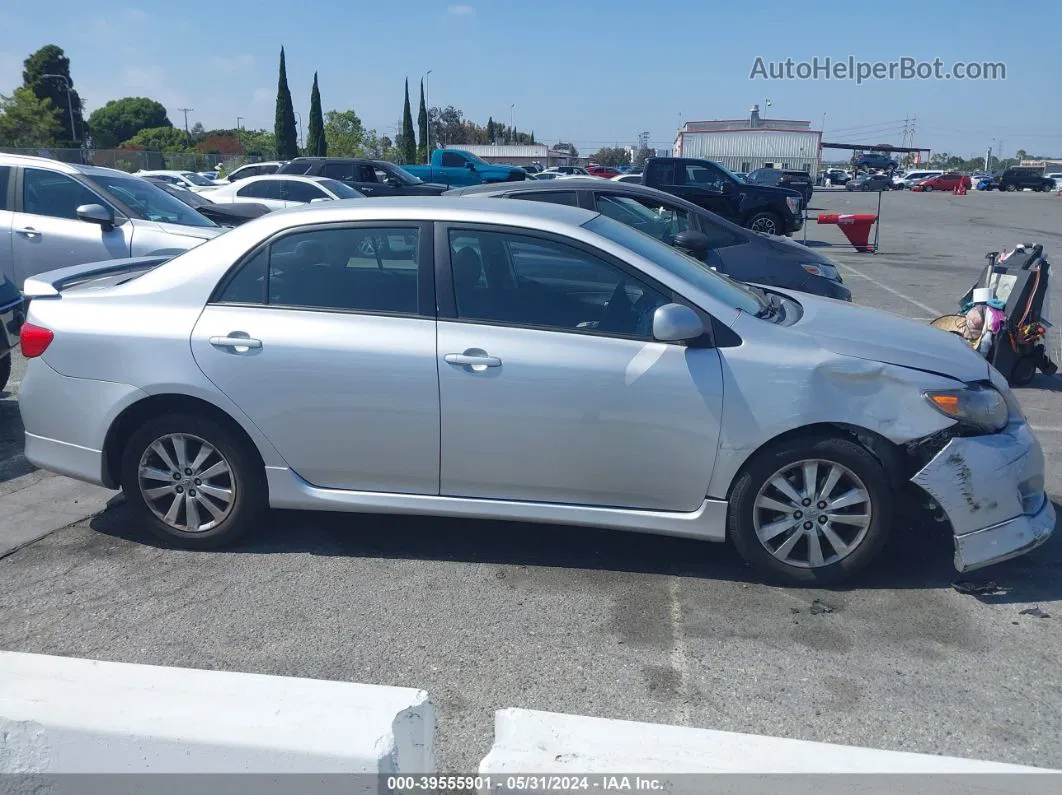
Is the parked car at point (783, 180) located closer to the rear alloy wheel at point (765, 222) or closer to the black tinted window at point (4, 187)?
the rear alloy wheel at point (765, 222)

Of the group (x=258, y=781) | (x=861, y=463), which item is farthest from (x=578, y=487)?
(x=258, y=781)

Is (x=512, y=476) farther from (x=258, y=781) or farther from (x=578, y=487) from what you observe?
(x=258, y=781)

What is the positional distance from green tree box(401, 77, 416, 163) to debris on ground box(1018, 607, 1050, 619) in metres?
61.3

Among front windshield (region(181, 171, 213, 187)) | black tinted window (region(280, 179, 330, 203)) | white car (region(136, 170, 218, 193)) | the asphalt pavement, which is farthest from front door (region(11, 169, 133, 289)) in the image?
front windshield (region(181, 171, 213, 187))

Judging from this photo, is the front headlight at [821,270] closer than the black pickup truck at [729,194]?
Yes

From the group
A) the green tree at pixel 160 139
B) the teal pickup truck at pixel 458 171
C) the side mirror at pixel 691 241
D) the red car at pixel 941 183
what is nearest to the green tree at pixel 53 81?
the green tree at pixel 160 139

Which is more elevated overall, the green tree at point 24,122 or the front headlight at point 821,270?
the green tree at point 24,122

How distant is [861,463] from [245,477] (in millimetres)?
2851

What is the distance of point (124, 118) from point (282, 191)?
100200 mm

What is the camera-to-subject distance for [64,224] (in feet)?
29.9

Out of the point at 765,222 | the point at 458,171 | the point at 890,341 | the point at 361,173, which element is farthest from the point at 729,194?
the point at 890,341

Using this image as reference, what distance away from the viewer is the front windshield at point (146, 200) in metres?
9.53

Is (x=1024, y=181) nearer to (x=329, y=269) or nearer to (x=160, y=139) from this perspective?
(x=329, y=269)

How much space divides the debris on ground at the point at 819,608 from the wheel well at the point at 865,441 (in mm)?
615
